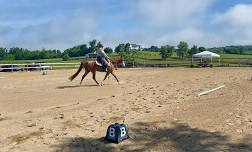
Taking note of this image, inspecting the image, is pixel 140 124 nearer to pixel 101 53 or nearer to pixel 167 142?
pixel 167 142

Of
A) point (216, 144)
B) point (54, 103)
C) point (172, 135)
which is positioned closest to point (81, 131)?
point (172, 135)

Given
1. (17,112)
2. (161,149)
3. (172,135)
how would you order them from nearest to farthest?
(161,149) → (172,135) → (17,112)

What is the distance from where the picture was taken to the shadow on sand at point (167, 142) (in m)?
8.50

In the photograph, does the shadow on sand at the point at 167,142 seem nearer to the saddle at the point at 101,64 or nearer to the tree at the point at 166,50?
the saddle at the point at 101,64

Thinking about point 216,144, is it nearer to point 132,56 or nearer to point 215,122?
point 215,122

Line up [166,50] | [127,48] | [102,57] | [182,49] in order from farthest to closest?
1. [182,49]
2. [166,50]
3. [127,48]
4. [102,57]

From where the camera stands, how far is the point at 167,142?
8875 mm

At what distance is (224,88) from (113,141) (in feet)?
26.2

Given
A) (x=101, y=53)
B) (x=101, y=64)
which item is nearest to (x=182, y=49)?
(x=101, y=64)

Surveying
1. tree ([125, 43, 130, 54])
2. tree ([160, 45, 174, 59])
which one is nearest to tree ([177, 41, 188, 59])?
tree ([160, 45, 174, 59])

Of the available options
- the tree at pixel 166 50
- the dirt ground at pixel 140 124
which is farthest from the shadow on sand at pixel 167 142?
the tree at pixel 166 50

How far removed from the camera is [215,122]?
10055 millimetres

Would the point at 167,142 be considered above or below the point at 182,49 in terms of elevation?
below

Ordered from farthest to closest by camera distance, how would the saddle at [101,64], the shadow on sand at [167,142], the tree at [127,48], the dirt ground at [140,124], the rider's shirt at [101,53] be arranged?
the tree at [127,48] < the saddle at [101,64] < the rider's shirt at [101,53] < the dirt ground at [140,124] < the shadow on sand at [167,142]
